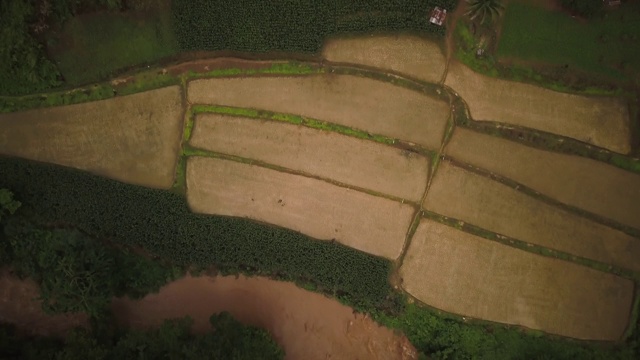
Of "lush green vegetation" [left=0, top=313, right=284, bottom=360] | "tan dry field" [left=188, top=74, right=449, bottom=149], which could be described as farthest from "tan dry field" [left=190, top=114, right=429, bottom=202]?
"lush green vegetation" [left=0, top=313, right=284, bottom=360]

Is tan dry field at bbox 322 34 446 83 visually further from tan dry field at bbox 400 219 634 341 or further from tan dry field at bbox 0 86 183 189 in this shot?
tan dry field at bbox 0 86 183 189

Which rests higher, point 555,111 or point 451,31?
point 451,31

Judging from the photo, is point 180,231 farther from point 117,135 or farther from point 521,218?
point 521,218

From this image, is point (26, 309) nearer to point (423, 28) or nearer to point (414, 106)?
point (414, 106)

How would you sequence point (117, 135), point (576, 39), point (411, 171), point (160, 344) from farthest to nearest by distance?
point (117, 135)
point (411, 171)
point (576, 39)
point (160, 344)

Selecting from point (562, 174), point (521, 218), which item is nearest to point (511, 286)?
point (521, 218)

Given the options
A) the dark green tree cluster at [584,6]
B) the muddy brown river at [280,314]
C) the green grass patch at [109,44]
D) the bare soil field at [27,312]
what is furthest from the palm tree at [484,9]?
the bare soil field at [27,312]

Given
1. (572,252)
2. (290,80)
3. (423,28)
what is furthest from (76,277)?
(572,252)
